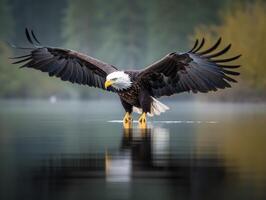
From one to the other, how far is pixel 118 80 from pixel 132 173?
20.3 ft

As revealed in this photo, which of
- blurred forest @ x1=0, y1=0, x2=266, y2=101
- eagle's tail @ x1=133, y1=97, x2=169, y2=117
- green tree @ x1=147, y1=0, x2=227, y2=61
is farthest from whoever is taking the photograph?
green tree @ x1=147, y1=0, x2=227, y2=61

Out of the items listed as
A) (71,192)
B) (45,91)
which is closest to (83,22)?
(45,91)

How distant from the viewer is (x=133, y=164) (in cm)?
831

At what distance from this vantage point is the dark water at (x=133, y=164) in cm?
663

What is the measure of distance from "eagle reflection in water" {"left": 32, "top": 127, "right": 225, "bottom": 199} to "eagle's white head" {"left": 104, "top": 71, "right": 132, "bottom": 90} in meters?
3.73

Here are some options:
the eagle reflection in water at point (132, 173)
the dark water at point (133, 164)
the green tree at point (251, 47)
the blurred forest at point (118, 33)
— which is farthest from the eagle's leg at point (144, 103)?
the blurred forest at point (118, 33)

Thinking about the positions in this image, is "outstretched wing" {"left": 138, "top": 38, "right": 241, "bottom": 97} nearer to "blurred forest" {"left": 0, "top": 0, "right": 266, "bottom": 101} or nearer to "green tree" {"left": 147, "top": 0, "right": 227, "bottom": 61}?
"blurred forest" {"left": 0, "top": 0, "right": 266, "bottom": 101}

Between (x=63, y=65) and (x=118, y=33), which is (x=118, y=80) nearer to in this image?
(x=63, y=65)

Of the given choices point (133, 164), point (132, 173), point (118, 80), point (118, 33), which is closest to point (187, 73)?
point (118, 80)

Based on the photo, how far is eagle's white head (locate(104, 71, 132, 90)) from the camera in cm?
1379

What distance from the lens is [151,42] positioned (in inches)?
2562

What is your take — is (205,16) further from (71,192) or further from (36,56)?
(71,192)

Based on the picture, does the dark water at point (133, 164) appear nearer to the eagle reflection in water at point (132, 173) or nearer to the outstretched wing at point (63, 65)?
the eagle reflection in water at point (132, 173)

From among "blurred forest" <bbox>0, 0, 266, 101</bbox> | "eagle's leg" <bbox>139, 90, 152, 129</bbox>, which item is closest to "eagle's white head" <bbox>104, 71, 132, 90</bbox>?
"eagle's leg" <bbox>139, 90, 152, 129</bbox>
